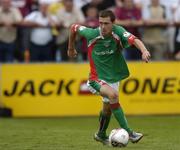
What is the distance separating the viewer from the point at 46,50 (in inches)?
696

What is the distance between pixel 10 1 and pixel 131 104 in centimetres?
408

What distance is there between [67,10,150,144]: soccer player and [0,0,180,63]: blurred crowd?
6.11m

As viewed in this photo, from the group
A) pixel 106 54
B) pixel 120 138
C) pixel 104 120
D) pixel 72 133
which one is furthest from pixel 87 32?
pixel 72 133

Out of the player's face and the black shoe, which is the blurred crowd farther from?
the black shoe

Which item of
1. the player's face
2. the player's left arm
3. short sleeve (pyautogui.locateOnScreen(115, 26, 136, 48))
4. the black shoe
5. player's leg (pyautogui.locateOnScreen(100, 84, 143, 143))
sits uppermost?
the player's face

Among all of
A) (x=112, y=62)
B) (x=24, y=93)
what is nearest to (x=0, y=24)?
(x=24, y=93)

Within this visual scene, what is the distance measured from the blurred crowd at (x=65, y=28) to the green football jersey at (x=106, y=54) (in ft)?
20.0

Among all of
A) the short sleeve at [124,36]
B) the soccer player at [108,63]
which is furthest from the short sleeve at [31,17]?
the short sleeve at [124,36]

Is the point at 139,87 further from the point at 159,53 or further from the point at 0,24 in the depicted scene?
the point at 0,24

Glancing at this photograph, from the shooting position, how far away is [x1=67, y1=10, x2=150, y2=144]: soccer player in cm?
1089

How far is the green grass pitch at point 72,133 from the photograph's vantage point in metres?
11.0

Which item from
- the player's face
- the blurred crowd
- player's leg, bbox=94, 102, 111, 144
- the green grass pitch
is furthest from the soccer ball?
the blurred crowd

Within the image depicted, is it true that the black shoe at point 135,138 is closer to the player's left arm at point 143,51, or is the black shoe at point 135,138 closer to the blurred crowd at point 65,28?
the player's left arm at point 143,51

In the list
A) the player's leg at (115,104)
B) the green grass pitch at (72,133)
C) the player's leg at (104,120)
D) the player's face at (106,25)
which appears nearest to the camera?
the player's face at (106,25)
